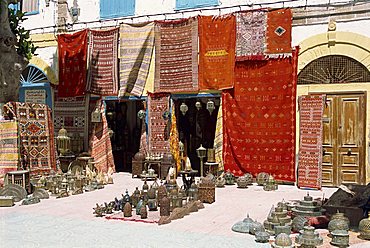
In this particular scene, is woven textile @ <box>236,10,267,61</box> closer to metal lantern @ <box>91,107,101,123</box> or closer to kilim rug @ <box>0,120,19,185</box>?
metal lantern @ <box>91,107,101,123</box>

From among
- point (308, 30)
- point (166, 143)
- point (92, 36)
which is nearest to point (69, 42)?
point (92, 36)

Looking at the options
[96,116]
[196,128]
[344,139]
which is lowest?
[344,139]

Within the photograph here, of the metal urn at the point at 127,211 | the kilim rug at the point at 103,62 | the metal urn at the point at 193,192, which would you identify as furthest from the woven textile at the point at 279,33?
the metal urn at the point at 127,211

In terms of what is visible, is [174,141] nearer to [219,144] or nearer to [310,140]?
[219,144]

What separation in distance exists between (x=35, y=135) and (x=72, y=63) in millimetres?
3553

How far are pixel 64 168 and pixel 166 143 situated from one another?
303 cm

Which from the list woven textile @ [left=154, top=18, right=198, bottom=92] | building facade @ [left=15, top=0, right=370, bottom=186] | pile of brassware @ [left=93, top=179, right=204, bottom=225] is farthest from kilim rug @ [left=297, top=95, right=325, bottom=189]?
pile of brassware @ [left=93, top=179, right=204, bottom=225]

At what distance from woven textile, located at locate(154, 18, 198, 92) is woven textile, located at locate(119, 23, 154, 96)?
30 centimetres

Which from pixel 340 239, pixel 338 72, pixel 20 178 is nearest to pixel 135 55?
pixel 20 178

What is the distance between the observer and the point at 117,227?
23.7ft

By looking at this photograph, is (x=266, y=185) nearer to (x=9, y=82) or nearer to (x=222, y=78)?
(x=222, y=78)

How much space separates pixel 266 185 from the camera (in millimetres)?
10766

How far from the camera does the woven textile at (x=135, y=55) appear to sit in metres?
13.1

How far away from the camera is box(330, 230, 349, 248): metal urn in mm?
6098
